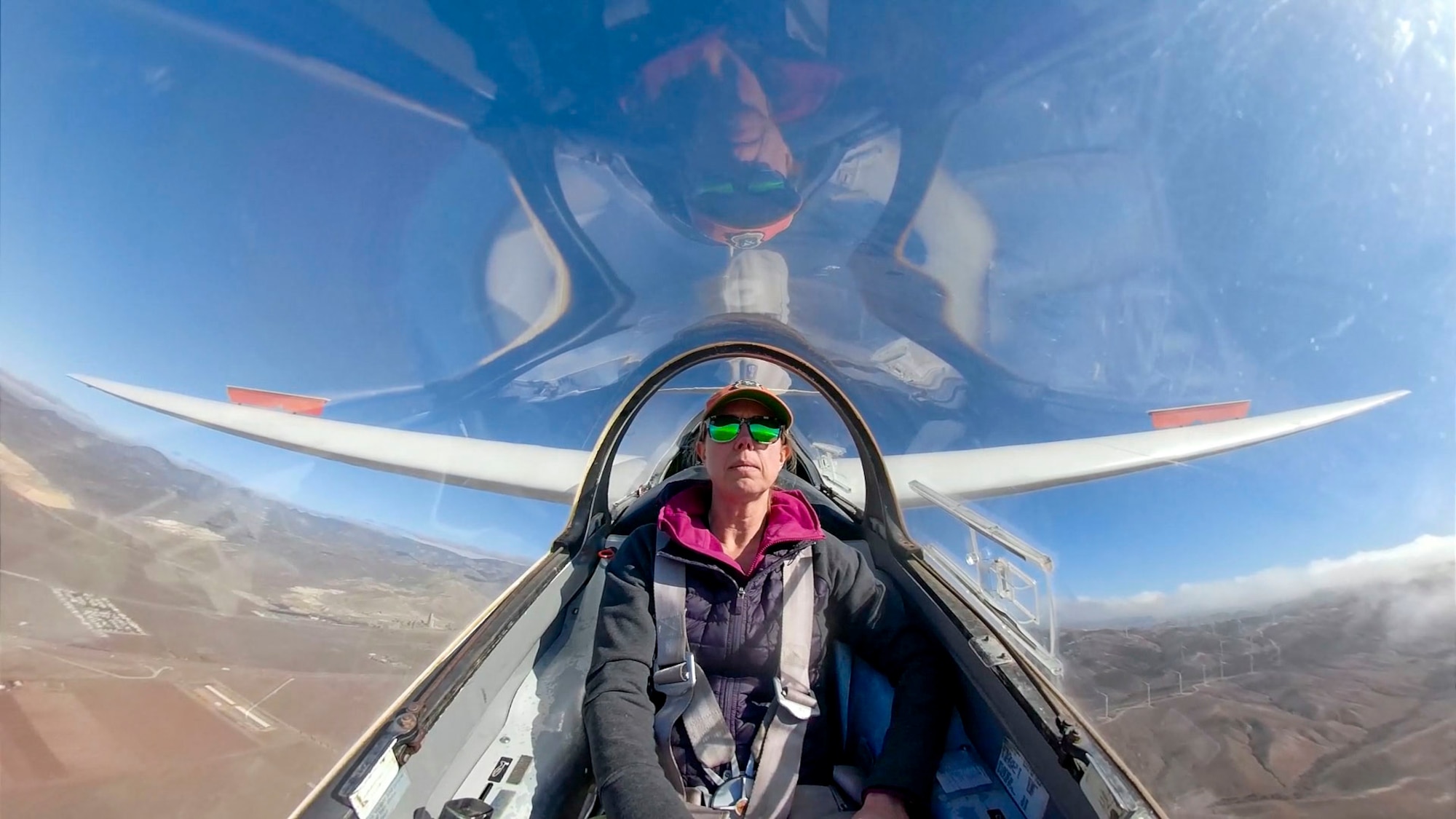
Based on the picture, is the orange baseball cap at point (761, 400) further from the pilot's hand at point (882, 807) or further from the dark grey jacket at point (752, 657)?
the pilot's hand at point (882, 807)

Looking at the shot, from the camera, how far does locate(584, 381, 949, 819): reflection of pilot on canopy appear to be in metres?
1.19

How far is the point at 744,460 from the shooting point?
1429 millimetres

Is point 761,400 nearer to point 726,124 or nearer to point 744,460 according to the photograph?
point 744,460

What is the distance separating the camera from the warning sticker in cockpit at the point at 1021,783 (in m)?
1.10

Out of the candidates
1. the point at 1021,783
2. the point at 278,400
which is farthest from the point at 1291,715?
the point at 278,400

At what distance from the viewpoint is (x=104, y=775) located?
12.6ft

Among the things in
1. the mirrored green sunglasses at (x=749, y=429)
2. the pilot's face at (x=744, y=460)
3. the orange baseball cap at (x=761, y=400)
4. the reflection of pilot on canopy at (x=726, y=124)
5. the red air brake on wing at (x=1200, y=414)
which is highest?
the reflection of pilot on canopy at (x=726, y=124)

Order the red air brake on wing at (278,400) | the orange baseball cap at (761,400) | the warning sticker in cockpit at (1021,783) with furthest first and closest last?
1. the red air brake on wing at (278,400)
2. the orange baseball cap at (761,400)
3. the warning sticker in cockpit at (1021,783)

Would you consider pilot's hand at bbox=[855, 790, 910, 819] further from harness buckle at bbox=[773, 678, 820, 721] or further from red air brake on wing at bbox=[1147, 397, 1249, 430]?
red air brake on wing at bbox=[1147, 397, 1249, 430]

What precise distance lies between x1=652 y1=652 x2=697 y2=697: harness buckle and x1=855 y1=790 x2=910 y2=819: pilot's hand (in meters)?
0.44

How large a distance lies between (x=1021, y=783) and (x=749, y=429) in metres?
0.98

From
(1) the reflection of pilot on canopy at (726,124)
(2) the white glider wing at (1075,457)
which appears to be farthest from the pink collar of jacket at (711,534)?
(1) the reflection of pilot on canopy at (726,124)

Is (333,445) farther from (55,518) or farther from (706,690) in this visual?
(706,690)

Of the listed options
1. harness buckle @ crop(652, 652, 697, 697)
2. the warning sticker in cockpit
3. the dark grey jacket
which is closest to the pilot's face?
the dark grey jacket
